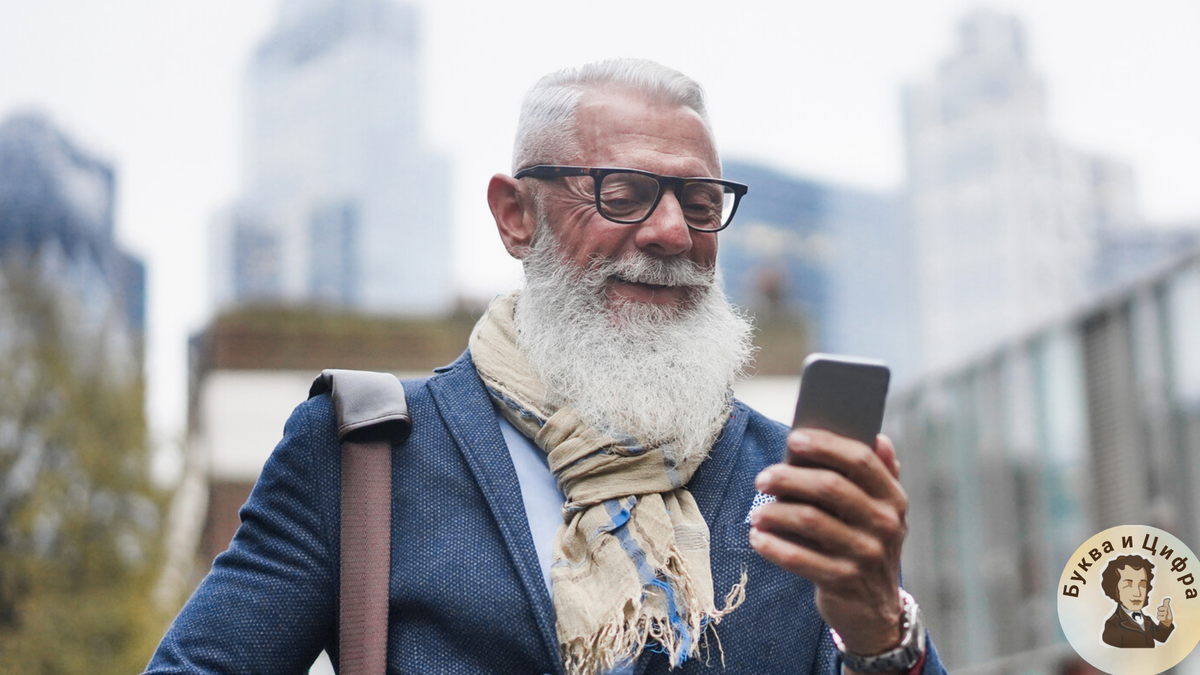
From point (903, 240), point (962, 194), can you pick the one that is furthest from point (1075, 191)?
point (903, 240)

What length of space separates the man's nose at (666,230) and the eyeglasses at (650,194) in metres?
0.01

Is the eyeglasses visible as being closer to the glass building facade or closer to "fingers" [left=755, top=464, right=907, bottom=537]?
"fingers" [left=755, top=464, right=907, bottom=537]

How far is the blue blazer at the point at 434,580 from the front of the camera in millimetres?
1954

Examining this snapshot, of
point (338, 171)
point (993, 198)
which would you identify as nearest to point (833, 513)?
point (993, 198)

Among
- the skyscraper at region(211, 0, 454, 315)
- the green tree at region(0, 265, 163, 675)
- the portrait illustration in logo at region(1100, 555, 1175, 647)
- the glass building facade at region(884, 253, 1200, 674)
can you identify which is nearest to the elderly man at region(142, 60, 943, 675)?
the portrait illustration in logo at region(1100, 555, 1175, 647)

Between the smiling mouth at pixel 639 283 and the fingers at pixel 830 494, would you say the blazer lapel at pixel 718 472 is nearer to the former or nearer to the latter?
the smiling mouth at pixel 639 283

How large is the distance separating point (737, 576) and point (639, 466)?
A: 0.25m

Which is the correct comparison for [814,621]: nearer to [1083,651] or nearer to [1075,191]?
[1083,651]

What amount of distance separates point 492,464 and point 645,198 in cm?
54

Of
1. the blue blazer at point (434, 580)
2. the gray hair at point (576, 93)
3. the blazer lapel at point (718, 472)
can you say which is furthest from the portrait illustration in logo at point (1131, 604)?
the gray hair at point (576, 93)

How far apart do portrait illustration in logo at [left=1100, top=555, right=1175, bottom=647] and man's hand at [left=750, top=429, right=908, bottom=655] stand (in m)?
0.84

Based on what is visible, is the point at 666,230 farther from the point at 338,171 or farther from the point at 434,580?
the point at 338,171

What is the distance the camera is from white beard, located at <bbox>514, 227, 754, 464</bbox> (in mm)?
2238

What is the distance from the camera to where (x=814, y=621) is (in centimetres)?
A: 211
